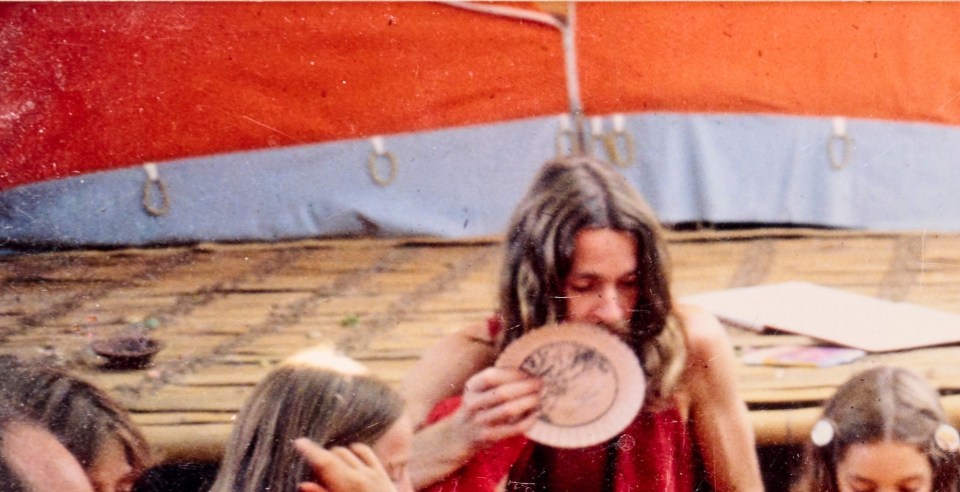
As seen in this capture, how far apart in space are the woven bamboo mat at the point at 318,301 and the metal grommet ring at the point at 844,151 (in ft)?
0.44

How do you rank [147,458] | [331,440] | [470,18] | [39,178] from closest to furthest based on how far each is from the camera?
[331,440], [147,458], [39,178], [470,18]

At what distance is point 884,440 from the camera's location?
4.68 ft

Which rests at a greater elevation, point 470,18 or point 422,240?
point 470,18

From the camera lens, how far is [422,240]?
1801mm

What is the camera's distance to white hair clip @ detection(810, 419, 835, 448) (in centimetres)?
147

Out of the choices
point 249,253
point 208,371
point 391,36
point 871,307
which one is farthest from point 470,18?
point 871,307

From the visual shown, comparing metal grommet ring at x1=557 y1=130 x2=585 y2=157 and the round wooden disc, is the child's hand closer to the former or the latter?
the round wooden disc

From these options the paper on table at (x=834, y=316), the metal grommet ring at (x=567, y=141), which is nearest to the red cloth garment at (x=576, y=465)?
the paper on table at (x=834, y=316)

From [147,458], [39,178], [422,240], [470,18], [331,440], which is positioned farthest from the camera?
[422,240]

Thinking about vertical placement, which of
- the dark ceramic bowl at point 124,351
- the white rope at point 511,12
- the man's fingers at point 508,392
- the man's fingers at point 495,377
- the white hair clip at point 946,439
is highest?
the white rope at point 511,12

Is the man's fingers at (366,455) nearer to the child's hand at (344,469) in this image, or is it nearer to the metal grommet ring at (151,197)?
the child's hand at (344,469)

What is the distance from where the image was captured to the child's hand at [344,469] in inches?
48.4

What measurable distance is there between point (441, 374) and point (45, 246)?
1.86ft

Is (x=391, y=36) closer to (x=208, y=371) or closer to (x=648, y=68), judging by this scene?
(x=648, y=68)
